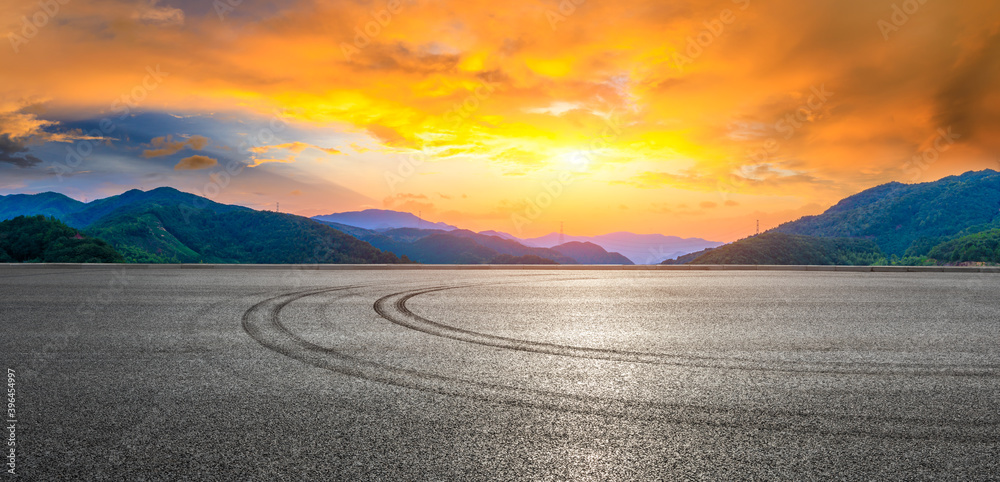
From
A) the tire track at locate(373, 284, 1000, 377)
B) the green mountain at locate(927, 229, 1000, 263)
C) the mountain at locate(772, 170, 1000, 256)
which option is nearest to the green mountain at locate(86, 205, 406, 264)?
the tire track at locate(373, 284, 1000, 377)

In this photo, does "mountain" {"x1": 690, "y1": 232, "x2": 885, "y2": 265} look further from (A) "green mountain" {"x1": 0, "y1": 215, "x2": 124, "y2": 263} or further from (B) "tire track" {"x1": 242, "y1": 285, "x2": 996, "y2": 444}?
(B) "tire track" {"x1": 242, "y1": 285, "x2": 996, "y2": 444}

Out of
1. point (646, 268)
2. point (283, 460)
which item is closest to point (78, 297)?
point (283, 460)

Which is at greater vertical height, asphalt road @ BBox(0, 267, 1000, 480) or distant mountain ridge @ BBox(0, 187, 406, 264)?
distant mountain ridge @ BBox(0, 187, 406, 264)

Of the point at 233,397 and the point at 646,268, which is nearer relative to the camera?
the point at 233,397

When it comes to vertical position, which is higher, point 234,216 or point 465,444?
point 234,216

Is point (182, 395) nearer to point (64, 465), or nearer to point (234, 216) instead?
point (64, 465)

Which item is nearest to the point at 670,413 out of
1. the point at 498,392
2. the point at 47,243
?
the point at 498,392

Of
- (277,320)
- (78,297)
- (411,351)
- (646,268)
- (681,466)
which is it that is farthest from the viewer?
(646,268)
